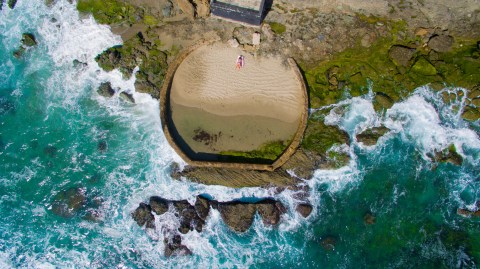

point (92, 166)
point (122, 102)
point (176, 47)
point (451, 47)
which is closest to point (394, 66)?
point (451, 47)

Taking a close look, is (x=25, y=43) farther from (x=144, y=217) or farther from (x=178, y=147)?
(x=144, y=217)

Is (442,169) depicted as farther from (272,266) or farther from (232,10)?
(232,10)

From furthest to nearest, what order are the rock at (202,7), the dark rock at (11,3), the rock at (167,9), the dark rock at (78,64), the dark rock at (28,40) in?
the dark rock at (11,3), the dark rock at (28,40), the dark rock at (78,64), the rock at (167,9), the rock at (202,7)

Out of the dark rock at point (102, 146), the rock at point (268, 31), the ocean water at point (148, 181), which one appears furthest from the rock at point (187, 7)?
the dark rock at point (102, 146)

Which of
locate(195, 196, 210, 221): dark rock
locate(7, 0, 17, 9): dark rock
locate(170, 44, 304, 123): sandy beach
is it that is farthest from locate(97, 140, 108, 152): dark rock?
locate(7, 0, 17, 9): dark rock

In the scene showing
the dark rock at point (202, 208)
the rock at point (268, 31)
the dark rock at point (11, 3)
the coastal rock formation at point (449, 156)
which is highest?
the rock at point (268, 31)

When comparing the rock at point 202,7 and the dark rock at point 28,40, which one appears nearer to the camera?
the rock at point 202,7

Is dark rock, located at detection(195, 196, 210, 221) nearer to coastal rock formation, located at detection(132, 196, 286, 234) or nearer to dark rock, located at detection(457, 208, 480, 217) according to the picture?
coastal rock formation, located at detection(132, 196, 286, 234)

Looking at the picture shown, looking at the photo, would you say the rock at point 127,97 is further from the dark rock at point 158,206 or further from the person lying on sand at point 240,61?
the person lying on sand at point 240,61
